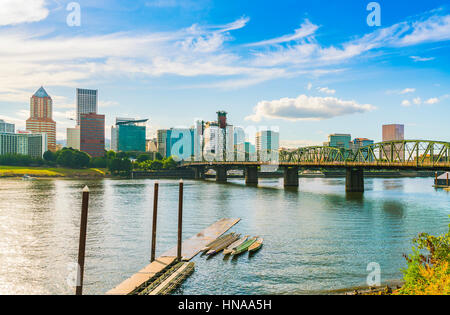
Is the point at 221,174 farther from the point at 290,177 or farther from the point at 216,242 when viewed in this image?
the point at 216,242

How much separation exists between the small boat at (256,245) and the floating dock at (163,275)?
5184mm

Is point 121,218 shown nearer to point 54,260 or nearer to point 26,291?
point 54,260

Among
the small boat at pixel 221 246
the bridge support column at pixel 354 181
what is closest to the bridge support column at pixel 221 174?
the bridge support column at pixel 354 181

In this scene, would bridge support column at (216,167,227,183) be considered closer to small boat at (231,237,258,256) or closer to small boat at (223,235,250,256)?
small boat at (223,235,250,256)

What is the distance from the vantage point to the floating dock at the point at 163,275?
24969 millimetres

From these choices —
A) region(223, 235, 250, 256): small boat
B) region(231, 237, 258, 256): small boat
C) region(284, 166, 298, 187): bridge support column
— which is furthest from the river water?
region(284, 166, 298, 187): bridge support column

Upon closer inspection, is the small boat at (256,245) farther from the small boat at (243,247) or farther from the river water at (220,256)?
the river water at (220,256)

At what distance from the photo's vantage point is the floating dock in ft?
81.9

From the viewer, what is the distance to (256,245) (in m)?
39.2

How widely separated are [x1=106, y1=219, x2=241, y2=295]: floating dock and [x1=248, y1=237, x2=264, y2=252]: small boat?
204 inches

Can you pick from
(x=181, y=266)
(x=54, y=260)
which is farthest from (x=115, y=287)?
(x=54, y=260)

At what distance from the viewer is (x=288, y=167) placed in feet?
479

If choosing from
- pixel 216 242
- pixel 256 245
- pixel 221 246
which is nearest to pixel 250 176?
pixel 216 242
